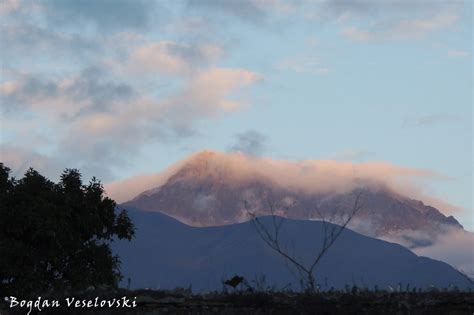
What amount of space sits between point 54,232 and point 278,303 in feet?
69.2

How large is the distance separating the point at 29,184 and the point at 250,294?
76.3 feet

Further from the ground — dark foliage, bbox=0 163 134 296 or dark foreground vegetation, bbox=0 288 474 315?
dark foliage, bbox=0 163 134 296

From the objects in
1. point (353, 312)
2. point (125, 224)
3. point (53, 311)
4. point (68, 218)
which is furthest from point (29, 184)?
point (353, 312)

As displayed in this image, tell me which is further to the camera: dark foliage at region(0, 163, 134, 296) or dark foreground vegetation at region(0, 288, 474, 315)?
dark foliage at region(0, 163, 134, 296)

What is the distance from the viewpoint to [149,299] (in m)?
13.8

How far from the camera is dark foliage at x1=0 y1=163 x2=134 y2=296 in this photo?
1254 inches

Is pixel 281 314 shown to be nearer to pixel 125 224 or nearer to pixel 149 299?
pixel 149 299

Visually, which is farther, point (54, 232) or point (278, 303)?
point (54, 232)

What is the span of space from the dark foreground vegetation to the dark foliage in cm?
1762

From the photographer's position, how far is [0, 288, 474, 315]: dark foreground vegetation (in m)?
13.3

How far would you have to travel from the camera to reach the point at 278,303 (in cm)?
1363

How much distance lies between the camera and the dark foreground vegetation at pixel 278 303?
43.6ft

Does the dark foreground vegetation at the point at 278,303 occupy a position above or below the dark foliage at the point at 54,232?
below

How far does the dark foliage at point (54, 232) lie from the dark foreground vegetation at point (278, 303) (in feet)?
57.8
